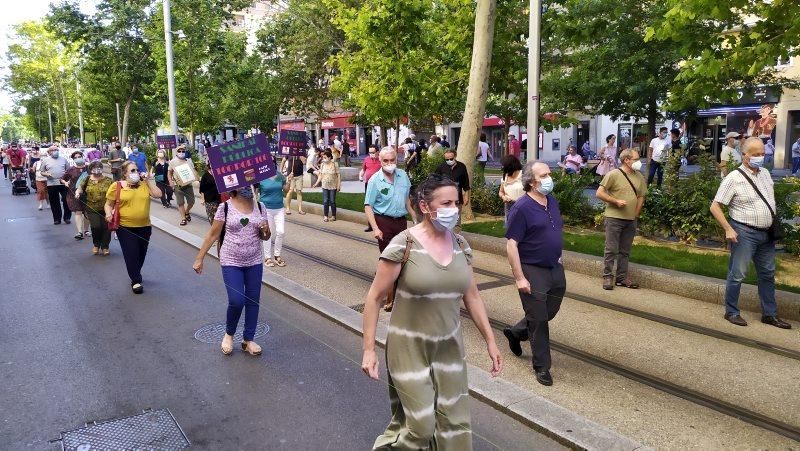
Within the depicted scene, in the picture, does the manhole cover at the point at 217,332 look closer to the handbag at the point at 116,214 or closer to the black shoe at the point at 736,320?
the handbag at the point at 116,214

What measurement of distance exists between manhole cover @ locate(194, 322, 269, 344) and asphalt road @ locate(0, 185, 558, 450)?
93mm

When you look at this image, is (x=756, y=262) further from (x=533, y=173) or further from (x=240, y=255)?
(x=240, y=255)

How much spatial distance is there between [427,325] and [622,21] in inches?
792

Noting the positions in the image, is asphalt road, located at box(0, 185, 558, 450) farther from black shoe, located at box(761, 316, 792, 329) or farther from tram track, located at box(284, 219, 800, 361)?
black shoe, located at box(761, 316, 792, 329)

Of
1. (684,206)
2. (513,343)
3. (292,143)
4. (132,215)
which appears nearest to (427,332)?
(513,343)

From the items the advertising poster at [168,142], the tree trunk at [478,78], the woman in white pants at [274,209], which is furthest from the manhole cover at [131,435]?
the advertising poster at [168,142]

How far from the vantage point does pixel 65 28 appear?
29484mm

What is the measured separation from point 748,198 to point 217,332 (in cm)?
550

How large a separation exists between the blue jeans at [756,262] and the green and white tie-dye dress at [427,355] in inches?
164

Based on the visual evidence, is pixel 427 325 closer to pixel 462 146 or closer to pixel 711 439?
pixel 711 439

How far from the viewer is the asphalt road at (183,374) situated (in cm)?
415

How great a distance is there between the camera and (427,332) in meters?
3.13

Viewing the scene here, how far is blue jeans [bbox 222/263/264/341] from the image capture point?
5.52 m

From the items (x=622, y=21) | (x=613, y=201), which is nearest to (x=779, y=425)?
(x=613, y=201)
